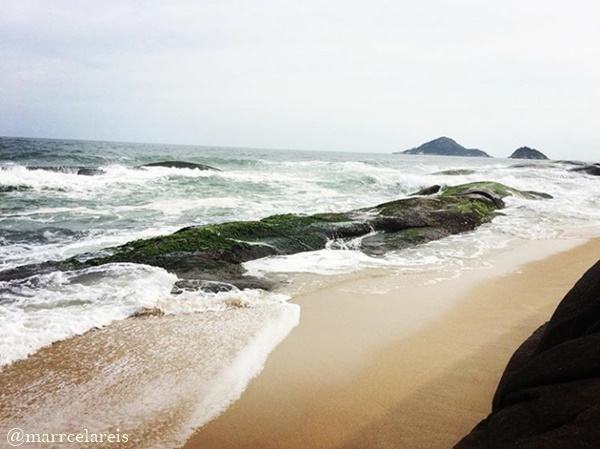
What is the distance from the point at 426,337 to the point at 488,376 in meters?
0.91

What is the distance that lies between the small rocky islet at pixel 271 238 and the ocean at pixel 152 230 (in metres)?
0.30

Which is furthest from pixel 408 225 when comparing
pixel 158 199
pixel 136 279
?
pixel 158 199

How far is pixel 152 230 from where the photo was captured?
10266mm

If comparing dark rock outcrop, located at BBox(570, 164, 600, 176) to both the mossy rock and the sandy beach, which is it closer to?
the mossy rock

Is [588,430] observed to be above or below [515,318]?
above

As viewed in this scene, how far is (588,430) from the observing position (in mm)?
1782

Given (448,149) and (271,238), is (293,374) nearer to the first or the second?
(271,238)

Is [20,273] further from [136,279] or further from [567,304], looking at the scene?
[567,304]

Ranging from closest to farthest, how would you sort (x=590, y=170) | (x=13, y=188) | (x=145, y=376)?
(x=145, y=376) < (x=13, y=188) < (x=590, y=170)

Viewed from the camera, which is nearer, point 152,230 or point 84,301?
point 84,301

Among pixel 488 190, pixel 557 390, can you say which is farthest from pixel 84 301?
pixel 488 190

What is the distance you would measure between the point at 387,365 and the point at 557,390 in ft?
5.74

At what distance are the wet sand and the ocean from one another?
28.7 inches

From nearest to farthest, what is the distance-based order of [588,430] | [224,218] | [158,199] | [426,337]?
[588,430] < [426,337] < [224,218] < [158,199]
